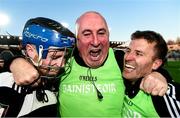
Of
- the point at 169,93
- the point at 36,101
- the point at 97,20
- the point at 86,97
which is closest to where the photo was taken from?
the point at 36,101

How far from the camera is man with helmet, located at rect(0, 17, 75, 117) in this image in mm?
2932

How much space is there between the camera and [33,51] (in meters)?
3.20

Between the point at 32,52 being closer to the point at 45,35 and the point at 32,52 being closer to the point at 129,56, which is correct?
the point at 45,35

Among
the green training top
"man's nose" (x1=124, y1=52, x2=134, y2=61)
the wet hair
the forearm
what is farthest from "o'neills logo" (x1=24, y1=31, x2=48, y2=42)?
the wet hair

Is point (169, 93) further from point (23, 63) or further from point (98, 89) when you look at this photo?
point (23, 63)

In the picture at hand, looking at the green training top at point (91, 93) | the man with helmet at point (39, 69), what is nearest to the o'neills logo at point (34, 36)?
the man with helmet at point (39, 69)

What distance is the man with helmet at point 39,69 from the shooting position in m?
2.93

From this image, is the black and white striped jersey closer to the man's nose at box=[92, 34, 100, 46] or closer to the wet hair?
the man's nose at box=[92, 34, 100, 46]

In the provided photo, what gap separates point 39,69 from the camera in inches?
124

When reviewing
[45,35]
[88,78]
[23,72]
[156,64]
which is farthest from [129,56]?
[23,72]

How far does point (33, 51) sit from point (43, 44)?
0.50 ft

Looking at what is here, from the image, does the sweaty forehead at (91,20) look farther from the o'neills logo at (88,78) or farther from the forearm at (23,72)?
the forearm at (23,72)

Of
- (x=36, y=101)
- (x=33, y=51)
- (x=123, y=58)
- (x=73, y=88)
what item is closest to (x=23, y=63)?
(x=33, y=51)

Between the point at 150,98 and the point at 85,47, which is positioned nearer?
the point at 150,98
